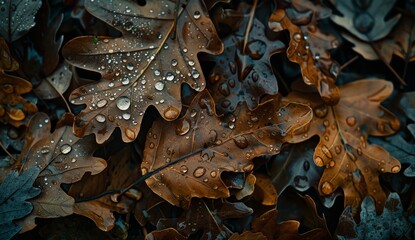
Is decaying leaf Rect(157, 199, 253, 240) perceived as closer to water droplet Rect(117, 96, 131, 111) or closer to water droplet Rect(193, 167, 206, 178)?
water droplet Rect(193, 167, 206, 178)

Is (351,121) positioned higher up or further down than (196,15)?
further down

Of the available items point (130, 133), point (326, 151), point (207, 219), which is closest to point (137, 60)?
point (130, 133)

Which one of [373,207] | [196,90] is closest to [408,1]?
[373,207]

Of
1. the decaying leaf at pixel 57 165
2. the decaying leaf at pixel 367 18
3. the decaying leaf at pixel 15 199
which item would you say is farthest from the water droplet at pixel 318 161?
the decaying leaf at pixel 15 199

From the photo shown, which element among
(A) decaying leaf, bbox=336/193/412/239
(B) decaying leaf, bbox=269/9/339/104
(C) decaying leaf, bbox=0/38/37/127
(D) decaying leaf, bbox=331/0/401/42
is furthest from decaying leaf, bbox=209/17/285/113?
(C) decaying leaf, bbox=0/38/37/127

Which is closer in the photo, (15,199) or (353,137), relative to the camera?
(15,199)

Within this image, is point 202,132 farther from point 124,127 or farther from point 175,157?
point 124,127

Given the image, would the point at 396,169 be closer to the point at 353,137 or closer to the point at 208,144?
the point at 353,137
